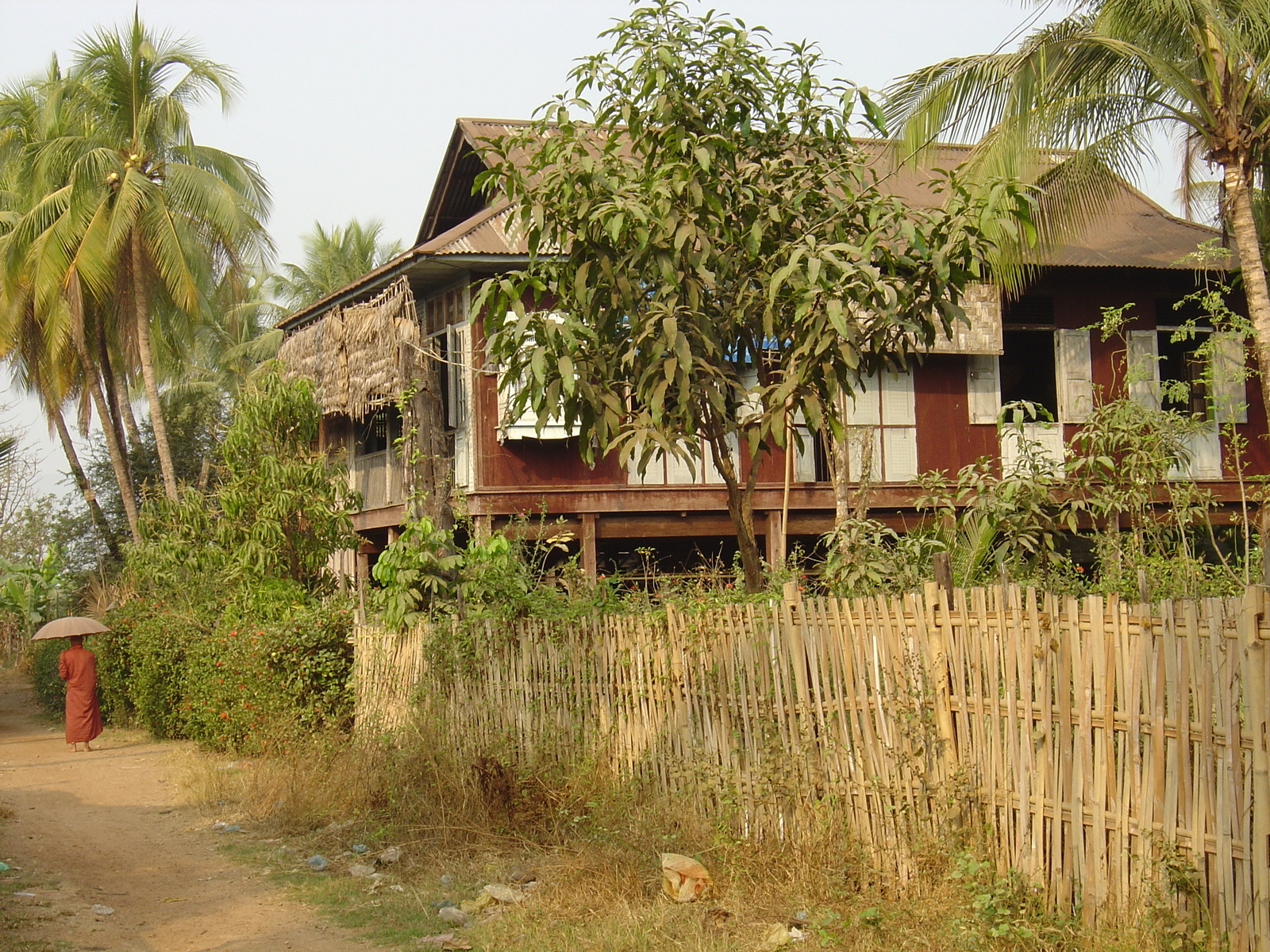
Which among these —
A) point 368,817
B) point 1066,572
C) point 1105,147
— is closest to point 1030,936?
point 1066,572

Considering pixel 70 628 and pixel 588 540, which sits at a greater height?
pixel 588 540

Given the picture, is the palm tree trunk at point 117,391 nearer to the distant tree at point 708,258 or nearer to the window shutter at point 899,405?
the window shutter at point 899,405

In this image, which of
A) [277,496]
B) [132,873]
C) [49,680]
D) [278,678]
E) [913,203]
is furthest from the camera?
[49,680]

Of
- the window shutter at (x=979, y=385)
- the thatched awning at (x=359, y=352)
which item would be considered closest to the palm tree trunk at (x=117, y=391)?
the thatched awning at (x=359, y=352)

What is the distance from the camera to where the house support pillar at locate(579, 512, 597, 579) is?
48.7 ft

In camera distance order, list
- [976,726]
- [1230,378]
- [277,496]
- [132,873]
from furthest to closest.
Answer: [277,496]
[1230,378]
[132,873]
[976,726]

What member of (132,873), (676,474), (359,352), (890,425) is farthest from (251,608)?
(890,425)

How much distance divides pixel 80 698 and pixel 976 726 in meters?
11.8

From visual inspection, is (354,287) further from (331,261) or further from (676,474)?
(331,261)

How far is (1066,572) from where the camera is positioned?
8070 millimetres

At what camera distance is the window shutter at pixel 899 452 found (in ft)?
53.6

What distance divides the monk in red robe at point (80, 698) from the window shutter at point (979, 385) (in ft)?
36.7

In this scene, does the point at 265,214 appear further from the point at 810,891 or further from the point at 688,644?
the point at 810,891

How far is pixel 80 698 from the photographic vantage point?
47.4ft
